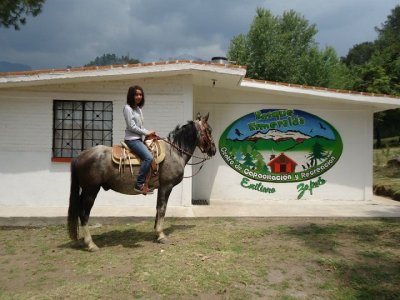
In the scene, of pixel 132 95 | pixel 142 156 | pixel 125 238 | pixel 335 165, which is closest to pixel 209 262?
pixel 142 156

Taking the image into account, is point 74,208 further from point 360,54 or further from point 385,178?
point 360,54

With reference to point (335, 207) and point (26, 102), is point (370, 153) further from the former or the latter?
point (26, 102)

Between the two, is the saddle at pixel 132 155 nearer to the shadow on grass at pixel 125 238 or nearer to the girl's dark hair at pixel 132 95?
the girl's dark hair at pixel 132 95

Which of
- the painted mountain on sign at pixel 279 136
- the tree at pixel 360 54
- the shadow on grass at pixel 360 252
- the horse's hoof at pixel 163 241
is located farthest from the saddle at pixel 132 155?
the tree at pixel 360 54

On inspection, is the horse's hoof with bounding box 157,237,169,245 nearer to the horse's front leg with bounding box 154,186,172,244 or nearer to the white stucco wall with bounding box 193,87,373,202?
the horse's front leg with bounding box 154,186,172,244

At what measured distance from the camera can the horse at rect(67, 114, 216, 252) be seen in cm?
543

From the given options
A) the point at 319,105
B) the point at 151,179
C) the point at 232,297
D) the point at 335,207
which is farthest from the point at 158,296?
the point at 319,105

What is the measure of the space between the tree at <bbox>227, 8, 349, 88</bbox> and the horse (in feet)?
84.8

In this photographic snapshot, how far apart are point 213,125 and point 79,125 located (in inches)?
133

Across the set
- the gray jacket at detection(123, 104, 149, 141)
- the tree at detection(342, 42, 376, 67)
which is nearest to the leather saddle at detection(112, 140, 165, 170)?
the gray jacket at detection(123, 104, 149, 141)

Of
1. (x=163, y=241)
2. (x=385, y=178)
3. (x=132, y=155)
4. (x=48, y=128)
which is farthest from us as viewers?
(x=385, y=178)

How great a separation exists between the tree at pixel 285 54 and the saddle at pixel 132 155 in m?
26.3

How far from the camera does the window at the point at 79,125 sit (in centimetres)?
843

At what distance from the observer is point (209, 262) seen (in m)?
4.78
